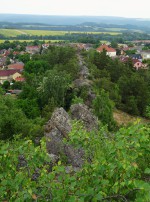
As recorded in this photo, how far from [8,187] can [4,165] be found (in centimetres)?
70

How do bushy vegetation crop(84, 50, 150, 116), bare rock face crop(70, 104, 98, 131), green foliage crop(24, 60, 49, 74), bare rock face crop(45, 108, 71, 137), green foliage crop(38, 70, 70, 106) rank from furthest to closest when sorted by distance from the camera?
green foliage crop(24, 60, 49, 74), bushy vegetation crop(84, 50, 150, 116), green foliage crop(38, 70, 70, 106), bare rock face crop(70, 104, 98, 131), bare rock face crop(45, 108, 71, 137)

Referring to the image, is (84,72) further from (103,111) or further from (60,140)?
(60,140)

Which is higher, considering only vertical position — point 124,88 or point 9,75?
point 124,88

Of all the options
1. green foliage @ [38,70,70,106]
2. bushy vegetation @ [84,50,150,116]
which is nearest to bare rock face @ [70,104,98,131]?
green foliage @ [38,70,70,106]

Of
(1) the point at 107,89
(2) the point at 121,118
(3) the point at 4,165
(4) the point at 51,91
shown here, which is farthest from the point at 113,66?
(3) the point at 4,165

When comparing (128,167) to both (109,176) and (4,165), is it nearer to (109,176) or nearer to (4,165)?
(109,176)

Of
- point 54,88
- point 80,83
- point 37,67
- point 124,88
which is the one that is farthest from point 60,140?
point 37,67

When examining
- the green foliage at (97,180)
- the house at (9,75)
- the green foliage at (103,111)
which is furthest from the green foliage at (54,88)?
the house at (9,75)

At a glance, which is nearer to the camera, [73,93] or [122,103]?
[73,93]

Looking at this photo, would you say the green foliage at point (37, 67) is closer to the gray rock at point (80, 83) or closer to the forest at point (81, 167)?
the gray rock at point (80, 83)

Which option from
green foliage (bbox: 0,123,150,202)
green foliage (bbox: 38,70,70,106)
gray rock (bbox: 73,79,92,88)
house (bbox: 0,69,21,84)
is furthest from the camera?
house (bbox: 0,69,21,84)

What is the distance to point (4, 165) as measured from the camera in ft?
19.2

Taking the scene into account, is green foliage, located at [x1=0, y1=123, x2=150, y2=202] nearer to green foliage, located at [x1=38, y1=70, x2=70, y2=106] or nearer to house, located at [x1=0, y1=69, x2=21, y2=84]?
green foliage, located at [x1=38, y1=70, x2=70, y2=106]

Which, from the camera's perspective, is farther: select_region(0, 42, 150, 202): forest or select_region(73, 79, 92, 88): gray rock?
select_region(73, 79, 92, 88): gray rock
